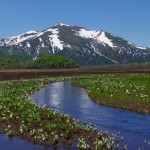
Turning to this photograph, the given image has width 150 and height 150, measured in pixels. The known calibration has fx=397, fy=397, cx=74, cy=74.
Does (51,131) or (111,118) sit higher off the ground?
(51,131)

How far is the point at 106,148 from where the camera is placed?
83.6 feet

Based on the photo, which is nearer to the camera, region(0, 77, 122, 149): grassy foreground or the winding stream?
region(0, 77, 122, 149): grassy foreground

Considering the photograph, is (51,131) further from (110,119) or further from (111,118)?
(111,118)

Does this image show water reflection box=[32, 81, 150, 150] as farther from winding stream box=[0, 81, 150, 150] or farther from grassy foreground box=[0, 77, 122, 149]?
grassy foreground box=[0, 77, 122, 149]

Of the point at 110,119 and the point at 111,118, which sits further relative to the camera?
the point at 111,118

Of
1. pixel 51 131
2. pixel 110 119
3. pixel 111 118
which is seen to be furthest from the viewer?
pixel 111 118

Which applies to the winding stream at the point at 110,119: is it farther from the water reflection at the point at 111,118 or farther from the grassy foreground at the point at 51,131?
the grassy foreground at the point at 51,131

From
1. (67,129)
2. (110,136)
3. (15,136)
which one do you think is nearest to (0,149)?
(15,136)

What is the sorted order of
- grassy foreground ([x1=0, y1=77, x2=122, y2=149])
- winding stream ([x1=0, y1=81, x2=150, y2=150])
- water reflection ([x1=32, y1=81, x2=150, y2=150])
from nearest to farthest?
grassy foreground ([x1=0, y1=77, x2=122, y2=149]) → winding stream ([x1=0, y1=81, x2=150, y2=150]) → water reflection ([x1=32, y1=81, x2=150, y2=150])

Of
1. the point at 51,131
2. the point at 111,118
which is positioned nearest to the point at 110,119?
the point at 111,118

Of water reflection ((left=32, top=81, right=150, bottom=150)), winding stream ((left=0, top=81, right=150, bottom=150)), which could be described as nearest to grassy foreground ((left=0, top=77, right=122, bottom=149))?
winding stream ((left=0, top=81, right=150, bottom=150))

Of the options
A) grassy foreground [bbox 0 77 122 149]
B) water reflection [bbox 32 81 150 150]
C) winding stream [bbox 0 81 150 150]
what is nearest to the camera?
grassy foreground [bbox 0 77 122 149]

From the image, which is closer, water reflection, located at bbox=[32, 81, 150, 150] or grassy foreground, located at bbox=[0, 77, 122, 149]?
grassy foreground, located at bbox=[0, 77, 122, 149]

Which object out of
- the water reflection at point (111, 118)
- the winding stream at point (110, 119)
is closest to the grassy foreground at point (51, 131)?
the winding stream at point (110, 119)
